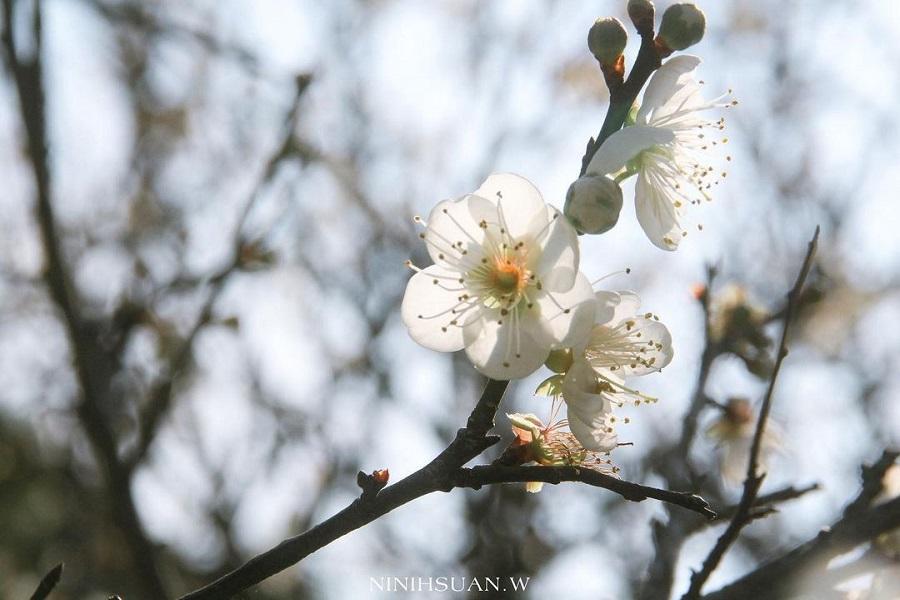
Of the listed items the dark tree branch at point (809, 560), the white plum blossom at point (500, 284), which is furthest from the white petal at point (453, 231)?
the dark tree branch at point (809, 560)

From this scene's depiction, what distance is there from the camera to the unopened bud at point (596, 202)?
1.33m

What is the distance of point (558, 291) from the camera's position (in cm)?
146

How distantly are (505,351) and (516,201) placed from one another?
35 centimetres

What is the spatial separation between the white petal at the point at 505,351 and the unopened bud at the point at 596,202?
0.72 feet

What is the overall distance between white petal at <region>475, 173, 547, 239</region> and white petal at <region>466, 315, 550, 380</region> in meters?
0.20

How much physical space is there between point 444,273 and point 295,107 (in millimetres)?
1579

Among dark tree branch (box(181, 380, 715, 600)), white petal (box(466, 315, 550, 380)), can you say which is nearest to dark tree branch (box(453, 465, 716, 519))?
dark tree branch (box(181, 380, 715, 600))

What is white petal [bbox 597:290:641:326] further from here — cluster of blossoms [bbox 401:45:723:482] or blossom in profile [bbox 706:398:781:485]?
blossom in profile [bbox 706:398:781:485]

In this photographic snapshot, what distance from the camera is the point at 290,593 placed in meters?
5.17

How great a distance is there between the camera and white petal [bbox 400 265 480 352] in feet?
5.22

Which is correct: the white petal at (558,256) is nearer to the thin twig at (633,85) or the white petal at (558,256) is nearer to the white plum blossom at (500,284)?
the white plum blossom at (500,284)

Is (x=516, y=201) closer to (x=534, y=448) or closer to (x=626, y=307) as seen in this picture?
(x=626, y=307)

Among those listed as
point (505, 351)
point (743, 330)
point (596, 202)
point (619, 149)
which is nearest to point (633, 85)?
point (619, 149)

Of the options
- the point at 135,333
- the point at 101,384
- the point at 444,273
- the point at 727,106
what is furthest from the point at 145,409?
the point at 727,106
